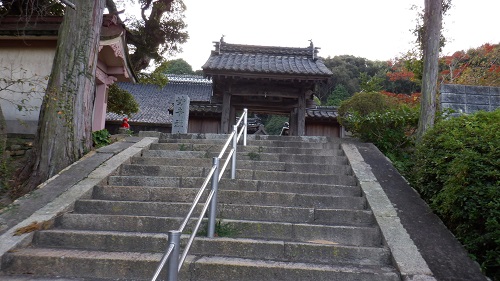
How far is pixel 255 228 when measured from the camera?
371 centimetres

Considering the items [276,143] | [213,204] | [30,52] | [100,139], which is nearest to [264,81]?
[276,143]

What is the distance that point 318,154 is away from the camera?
6195 millimetres

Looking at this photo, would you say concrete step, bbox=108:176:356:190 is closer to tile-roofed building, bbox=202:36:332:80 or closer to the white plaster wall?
the white plaster wall

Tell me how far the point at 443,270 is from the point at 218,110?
12137 millimetres

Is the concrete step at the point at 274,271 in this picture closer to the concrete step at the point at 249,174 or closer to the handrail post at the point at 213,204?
the handrail post at the point at 213,204

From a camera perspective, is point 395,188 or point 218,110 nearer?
point 395,188

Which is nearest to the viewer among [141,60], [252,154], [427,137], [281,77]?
[427,137]

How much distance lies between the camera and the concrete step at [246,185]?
4.70 meters

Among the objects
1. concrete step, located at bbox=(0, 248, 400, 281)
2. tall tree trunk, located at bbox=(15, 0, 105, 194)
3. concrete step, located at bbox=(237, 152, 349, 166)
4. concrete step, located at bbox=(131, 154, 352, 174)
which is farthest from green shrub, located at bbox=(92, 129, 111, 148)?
concrete step, located at bbox=(0, 248, 400, 281)

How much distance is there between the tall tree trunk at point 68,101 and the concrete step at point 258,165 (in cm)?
96

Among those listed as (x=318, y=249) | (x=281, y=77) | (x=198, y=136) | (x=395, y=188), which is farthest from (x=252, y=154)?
(x=281, y=77)

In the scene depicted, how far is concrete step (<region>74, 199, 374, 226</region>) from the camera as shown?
3.96 meters

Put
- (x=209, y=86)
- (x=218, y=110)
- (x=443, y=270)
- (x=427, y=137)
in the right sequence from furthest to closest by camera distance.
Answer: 1. (x=209, y=86)
2. (x=218, y=110)
3. (x=427, y=137)
4. (x=443, y=270)

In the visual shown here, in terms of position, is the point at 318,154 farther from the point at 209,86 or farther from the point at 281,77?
the point at 209,86
